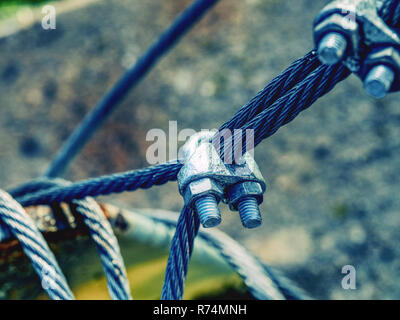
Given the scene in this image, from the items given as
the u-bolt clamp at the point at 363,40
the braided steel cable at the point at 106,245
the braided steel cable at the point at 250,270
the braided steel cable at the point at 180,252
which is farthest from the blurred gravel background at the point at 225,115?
the u-bolt clamp at the point at 363,40

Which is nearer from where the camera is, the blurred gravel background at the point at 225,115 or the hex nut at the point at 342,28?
the hex nut at the point at 342,28

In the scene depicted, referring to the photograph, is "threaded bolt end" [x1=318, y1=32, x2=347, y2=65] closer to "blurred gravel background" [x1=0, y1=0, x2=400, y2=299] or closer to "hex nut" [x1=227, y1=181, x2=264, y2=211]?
"hex nut" [x1=227, y1=181, x2=264, y2=211]

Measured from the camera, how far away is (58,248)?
66 centimetres

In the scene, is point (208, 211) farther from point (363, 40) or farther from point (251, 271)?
point (251, 271)

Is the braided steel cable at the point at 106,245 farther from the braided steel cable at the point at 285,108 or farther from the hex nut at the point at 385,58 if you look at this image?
the hex nut at the point at 385,58

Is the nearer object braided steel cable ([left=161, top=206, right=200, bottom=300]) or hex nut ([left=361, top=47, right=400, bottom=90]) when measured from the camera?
hex nut ([left=361, top=47, right=400, bottom=90])

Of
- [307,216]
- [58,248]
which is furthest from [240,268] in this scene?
[307,216]

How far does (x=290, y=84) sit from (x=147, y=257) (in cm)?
42

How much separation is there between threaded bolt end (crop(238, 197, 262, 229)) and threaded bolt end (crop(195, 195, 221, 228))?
3 cm

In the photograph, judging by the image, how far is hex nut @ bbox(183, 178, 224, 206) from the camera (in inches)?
17.3

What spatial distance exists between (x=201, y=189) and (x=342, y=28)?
0.63ft

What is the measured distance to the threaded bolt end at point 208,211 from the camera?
425mm

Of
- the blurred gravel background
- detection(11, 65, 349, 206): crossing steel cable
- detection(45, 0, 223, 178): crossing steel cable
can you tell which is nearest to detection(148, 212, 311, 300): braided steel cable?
detection(11, 65, 349, 206): crossing steel cable
